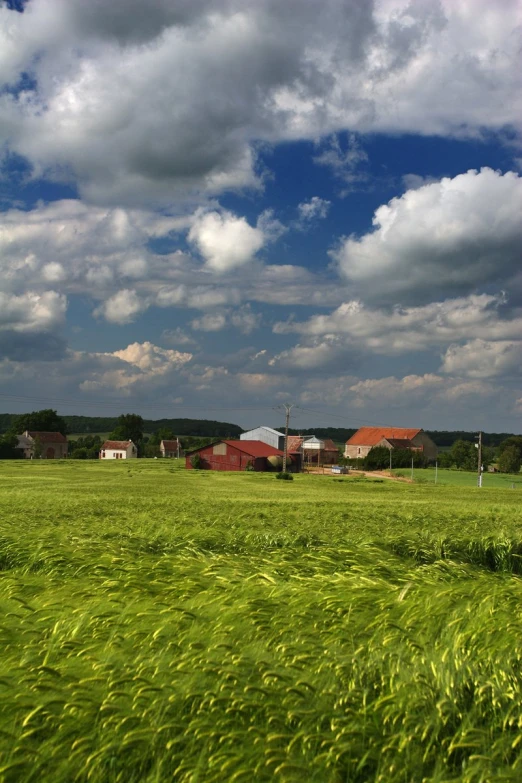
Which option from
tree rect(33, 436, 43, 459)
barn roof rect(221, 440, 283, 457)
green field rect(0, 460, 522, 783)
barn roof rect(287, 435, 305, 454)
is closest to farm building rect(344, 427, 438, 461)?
barn roof rect(287, 435, 305, 454)

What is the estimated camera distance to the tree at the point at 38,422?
146875mm

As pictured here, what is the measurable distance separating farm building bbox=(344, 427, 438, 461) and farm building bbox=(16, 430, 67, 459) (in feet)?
212

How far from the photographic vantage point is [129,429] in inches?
6038

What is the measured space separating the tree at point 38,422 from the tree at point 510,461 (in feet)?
323

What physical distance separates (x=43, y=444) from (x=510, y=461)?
93687 millimetres

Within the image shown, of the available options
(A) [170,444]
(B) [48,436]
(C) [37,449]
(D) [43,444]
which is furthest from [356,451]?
(C) [37,449]

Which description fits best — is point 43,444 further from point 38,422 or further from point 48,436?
point 38,422

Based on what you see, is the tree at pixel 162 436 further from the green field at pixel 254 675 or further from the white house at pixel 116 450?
the green field at pixel 254 675

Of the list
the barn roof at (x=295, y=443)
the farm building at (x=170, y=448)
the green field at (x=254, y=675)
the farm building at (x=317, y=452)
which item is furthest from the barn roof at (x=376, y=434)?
the green field at (x=254, y=675)

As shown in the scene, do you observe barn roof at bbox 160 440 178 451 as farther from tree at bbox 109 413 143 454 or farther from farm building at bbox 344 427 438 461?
farm building at bbox 344 427 438 461

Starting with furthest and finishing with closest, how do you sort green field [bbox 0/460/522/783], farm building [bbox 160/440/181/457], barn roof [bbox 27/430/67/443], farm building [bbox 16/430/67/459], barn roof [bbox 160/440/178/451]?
barn roof [bbox 160/440/178/451], farm building [bbox 160/440/181/457], barn roof [bbox 27/430/67/443], farm building [bbox 16/430/67/459], green field [bbox 0/460/522/783]

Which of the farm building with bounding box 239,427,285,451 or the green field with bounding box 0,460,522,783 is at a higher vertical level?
the farm building with bounding box 239,427,285,451

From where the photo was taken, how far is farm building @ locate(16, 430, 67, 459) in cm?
13162

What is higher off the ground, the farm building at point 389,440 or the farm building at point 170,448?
the farm building at point 389,440
